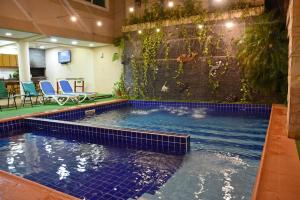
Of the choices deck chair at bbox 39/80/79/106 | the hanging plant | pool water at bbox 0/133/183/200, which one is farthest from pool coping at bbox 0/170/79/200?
deck chair at bbox 39/80/79/106

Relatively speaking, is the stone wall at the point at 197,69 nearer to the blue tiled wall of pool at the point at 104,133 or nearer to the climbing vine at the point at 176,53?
the climbing vine at the point at 176,53

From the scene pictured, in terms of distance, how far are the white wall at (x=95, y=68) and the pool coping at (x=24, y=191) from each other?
974 cm

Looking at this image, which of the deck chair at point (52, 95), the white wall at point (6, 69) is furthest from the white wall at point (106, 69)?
the white wall at point (6, 69)

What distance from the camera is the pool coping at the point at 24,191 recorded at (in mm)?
1893

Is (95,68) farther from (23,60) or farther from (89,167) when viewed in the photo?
(89,167)

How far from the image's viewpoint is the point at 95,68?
12711mm

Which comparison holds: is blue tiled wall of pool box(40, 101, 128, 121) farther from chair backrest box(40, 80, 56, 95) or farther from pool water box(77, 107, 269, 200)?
chair backrest box(40, 80, 56, 95)

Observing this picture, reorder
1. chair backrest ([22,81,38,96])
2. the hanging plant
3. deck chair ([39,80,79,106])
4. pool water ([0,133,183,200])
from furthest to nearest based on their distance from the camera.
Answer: deck chair ([39,80,79,106]) < chair backrest ([22,81,38,96]) < the hanging plant < pool water ([0,133,183,200])

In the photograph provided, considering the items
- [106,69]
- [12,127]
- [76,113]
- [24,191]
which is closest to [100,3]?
[106,69]

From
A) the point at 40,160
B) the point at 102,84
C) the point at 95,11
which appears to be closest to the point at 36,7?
the point at 95,11

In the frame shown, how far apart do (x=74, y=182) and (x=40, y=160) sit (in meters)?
1.05

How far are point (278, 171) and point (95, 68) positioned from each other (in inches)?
449

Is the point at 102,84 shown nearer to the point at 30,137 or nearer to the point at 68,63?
the point at 68,63

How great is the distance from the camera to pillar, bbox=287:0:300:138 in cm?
341
